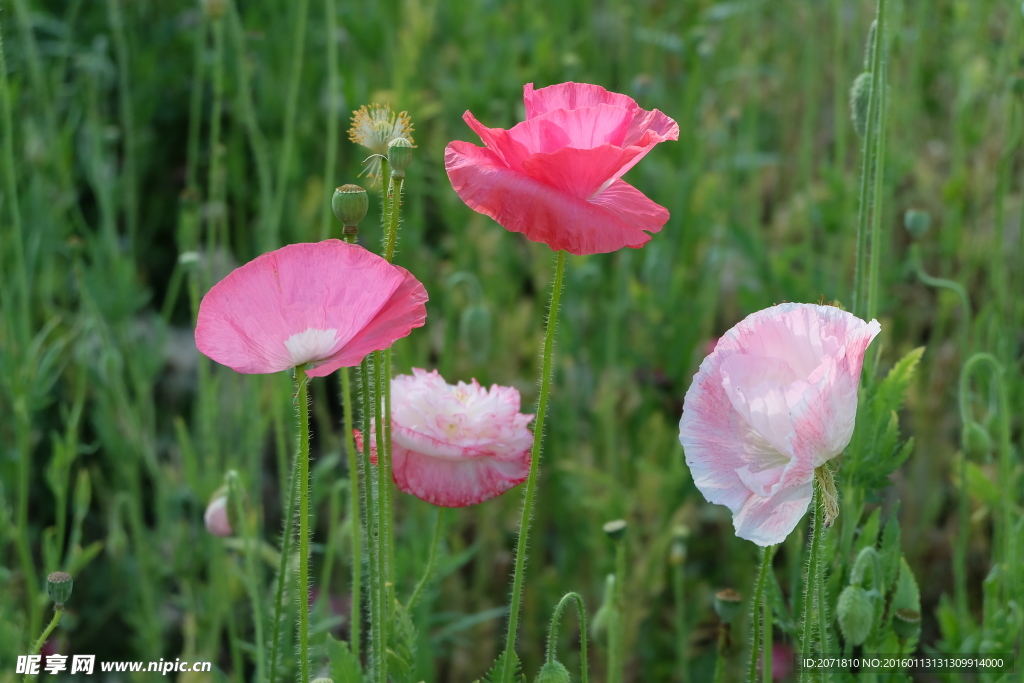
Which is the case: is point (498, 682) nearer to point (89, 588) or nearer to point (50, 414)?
point (89, 588)

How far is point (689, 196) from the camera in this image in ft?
6.79

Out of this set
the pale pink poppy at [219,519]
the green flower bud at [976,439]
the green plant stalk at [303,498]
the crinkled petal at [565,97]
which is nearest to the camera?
the green plant stalk at [303,498]

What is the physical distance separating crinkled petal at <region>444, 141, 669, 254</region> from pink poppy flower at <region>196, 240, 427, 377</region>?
0.24 ft

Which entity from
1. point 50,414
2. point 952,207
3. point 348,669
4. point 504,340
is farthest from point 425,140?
point 348,669

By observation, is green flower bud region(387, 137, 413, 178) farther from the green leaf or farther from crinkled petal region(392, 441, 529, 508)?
the green leaf

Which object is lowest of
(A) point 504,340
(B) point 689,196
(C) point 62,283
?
(A) point 504,340

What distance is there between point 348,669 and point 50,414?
1.55 m

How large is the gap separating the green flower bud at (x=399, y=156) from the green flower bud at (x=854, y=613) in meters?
0.48

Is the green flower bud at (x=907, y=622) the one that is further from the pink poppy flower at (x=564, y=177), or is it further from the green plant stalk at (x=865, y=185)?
the pink poppy flower at (x=564, y=177)

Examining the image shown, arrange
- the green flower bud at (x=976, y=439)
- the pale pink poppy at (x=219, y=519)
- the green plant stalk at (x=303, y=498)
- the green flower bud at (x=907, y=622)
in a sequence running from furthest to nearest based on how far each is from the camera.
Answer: the green flower bud at (x=976, y=439), the pale pink poppy at (x=219, y=519), the green flower bud at (x=907, y=622), the green plant stalk at (x=303, y=498)

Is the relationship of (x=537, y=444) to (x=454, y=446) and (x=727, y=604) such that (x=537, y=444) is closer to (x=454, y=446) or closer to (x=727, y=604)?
(x=454, y=446)

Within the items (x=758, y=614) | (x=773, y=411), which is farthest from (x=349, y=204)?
(x=758, y=614)

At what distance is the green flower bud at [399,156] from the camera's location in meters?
0.68

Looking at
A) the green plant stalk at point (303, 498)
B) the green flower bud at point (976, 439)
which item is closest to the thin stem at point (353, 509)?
the green plant stalk at point (303, 498)
